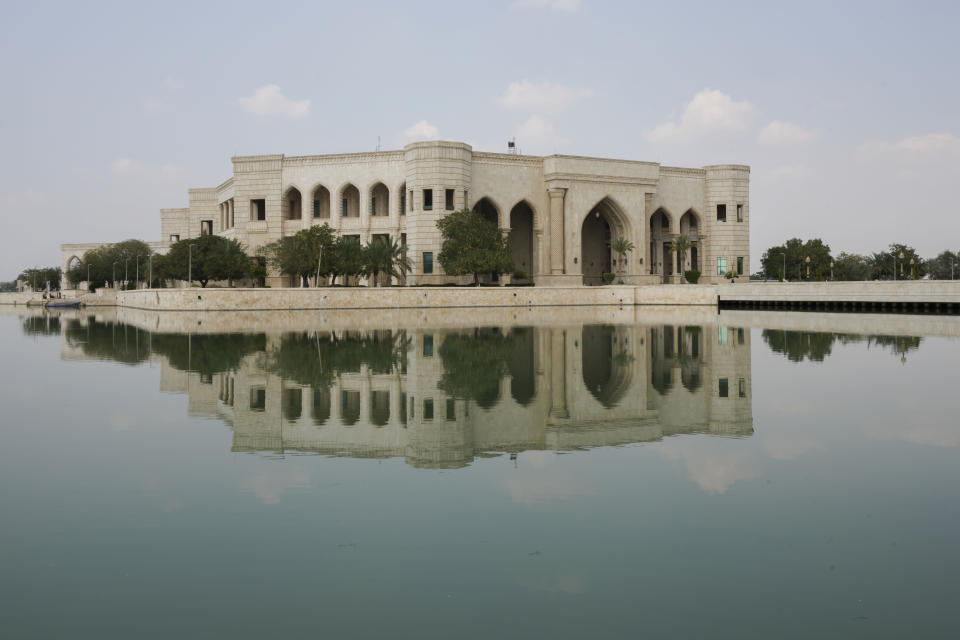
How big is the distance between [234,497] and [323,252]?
43516mm

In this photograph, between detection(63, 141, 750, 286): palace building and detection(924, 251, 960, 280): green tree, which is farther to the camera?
detection(924, 251, 960, 280): green tree

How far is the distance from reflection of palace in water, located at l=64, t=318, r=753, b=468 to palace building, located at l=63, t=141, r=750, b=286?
33615 millimetres

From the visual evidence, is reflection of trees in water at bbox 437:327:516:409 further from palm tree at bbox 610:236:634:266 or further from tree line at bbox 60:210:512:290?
palm tree at bbox 610:236:634:266

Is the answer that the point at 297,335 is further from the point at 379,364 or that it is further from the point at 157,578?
the point at 157,578

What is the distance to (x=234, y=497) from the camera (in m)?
6.19

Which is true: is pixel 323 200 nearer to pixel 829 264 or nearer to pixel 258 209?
pixel 258 209

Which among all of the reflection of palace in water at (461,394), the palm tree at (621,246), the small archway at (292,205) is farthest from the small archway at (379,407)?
the small archway at (292,205)

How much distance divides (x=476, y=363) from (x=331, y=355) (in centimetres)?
392

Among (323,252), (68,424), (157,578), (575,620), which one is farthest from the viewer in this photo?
(323,252)

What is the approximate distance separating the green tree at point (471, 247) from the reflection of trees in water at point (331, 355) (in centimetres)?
2470

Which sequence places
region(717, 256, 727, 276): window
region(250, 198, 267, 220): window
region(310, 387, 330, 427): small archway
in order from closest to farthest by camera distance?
region(310, 387, 330, 427): small archway → region(250, 198, 267, 220): window → region(717, 256, 727, 276): window

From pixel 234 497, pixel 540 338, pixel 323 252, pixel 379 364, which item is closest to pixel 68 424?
pixel 234 497

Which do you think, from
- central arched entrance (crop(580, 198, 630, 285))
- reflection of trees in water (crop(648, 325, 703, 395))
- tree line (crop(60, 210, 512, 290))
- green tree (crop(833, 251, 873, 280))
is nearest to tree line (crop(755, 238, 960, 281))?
green tree (crop(833, 251, 873, 280))

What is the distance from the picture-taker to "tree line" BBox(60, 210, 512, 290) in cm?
4922
